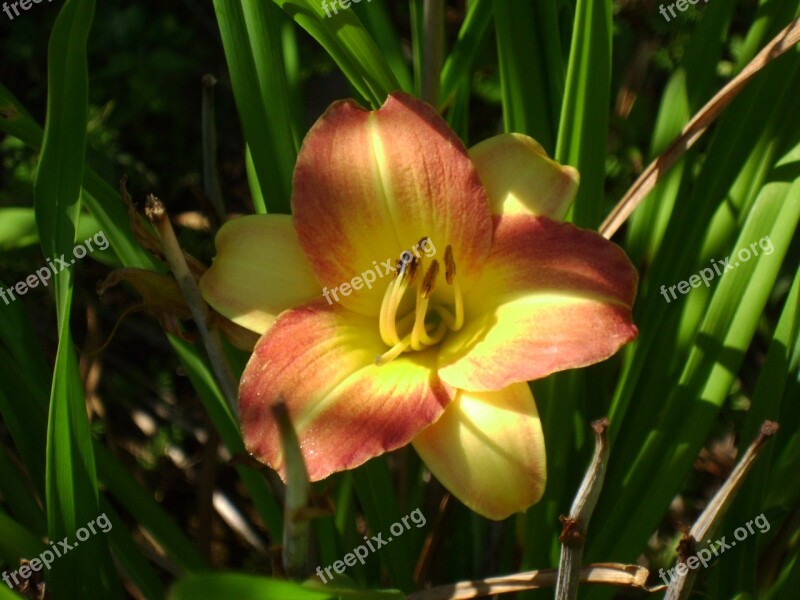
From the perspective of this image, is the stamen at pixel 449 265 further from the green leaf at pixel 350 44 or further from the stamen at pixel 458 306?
the green leaf at pixel 350 44

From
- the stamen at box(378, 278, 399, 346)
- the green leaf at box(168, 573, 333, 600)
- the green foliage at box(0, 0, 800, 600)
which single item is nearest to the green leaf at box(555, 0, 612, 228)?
the green foliage at box(0, 0, 800, 600)

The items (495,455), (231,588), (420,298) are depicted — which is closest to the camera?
(231,588)

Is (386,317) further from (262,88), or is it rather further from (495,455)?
(262,88)

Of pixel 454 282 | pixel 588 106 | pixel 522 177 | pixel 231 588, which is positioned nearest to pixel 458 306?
pixel 454 282

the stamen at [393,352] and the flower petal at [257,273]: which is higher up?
the flower petal at [257,273]

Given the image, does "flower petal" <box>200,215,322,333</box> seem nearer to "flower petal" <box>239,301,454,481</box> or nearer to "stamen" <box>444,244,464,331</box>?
"flower petal" <box>239,301,454,481</box>

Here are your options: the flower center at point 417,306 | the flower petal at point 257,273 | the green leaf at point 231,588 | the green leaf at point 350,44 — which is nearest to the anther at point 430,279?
the flower center at point 417,306

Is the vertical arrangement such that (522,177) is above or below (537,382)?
above
